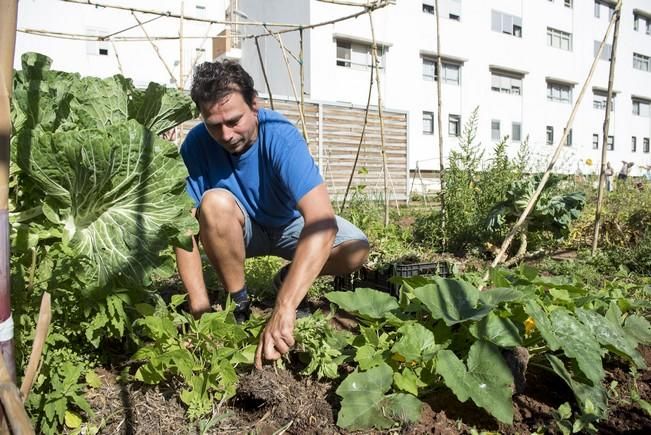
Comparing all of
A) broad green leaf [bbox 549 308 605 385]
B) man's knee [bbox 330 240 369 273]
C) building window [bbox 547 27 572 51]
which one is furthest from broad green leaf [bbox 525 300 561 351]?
building window [bbox 547 27 572 51]

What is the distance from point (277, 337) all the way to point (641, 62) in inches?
1326

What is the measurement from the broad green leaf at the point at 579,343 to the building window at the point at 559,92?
25398 millimetres

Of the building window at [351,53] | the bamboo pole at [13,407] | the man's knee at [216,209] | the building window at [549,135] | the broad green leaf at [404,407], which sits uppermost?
the building window at [351,53]

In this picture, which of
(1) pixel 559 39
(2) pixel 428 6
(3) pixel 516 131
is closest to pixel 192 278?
(2) pixel 428 6

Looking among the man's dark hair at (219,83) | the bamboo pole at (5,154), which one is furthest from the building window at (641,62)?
the bamboo pole at (5,154)

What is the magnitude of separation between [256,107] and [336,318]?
1.15m

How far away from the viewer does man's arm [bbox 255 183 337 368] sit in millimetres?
1760

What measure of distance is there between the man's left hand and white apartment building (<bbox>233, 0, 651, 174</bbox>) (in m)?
14.6

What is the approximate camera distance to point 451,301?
1884 mm

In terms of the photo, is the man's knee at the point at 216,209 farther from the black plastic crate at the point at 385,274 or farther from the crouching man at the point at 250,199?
the black plastic crate at the point at 385,274

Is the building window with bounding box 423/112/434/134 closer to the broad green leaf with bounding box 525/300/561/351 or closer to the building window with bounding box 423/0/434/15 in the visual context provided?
the building window with bounding box 423/0/434/15

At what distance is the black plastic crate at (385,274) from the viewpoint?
307 centimetres

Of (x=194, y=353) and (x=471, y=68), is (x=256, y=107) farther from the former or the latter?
(x=471, y=68)

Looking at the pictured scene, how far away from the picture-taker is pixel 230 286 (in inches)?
102
